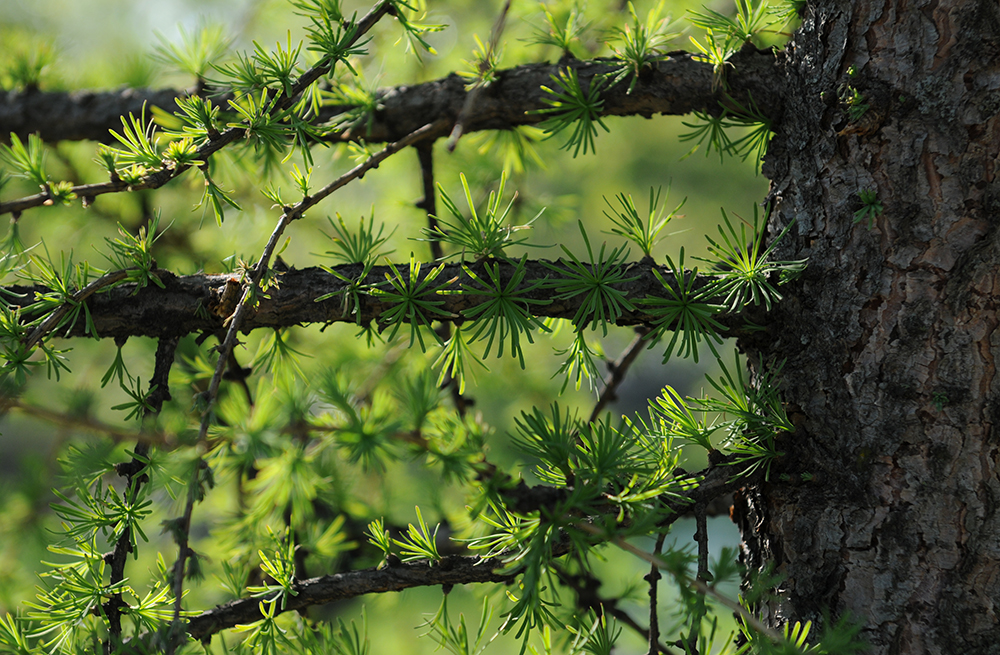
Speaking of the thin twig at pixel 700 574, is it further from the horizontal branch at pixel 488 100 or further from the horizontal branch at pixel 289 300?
the horizontal branch at pixel 488 100

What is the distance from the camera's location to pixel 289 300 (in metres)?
0.43

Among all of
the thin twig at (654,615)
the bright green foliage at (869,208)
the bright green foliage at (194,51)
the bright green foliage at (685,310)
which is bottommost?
the thin twig at (654,615)

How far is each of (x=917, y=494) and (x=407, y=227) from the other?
76cm

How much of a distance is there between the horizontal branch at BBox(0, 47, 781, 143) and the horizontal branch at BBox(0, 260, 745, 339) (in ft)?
0.51

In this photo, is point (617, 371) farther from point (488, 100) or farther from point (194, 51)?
point (194, 51)

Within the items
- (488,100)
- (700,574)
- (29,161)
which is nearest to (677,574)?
(700,574)

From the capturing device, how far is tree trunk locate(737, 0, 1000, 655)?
14.7 inches

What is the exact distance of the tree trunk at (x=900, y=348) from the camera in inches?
14.7

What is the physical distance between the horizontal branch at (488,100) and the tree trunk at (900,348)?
0.06m

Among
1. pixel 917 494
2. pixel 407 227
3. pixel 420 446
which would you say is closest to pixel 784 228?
pixel 917 494

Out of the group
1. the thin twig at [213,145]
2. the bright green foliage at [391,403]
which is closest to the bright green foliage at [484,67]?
the bright green foliage at [391,403]

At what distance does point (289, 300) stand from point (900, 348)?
0.40 m

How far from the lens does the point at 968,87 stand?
0.39m

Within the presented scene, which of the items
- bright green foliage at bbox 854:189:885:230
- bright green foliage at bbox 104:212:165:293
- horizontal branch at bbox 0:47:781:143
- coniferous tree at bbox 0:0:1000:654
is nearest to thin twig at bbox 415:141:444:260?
horizontal branch at bbox 0:47:781:143
